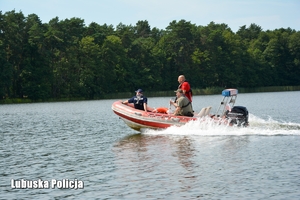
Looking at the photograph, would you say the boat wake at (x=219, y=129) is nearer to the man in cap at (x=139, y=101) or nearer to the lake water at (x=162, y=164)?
the lake water at (x=162, y=164)

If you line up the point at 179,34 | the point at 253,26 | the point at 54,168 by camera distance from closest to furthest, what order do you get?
the point at 54,168 < the point at 179,34 < the point at 253,26

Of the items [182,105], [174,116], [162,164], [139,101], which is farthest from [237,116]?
[162,164]

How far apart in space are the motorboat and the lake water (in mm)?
267

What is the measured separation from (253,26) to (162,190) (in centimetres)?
13477

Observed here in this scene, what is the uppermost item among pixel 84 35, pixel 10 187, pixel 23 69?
pixel 84 35

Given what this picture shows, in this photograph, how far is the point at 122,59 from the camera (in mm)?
88188

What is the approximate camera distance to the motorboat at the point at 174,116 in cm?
1819

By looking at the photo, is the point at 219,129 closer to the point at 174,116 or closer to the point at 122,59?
the point at 174,116

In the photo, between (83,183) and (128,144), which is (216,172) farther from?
(128,144)

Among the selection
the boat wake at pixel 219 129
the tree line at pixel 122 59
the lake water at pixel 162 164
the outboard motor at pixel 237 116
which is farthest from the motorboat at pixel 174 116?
the tree line at pixel 122 59

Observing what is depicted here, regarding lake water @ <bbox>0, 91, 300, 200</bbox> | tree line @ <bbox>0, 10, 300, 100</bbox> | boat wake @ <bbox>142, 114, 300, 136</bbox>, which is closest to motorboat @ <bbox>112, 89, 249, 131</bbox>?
boat wake @ <bbox>142, 114, 300, 136</bbox>

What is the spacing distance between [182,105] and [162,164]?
6.18 m

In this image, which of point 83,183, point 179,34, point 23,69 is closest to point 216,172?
point 83,183

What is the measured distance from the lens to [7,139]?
2012cm
